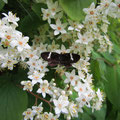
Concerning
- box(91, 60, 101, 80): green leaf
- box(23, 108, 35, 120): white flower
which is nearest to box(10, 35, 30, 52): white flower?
box(23, 108, 35, 120): white flower

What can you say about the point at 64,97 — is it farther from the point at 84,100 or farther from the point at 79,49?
the point at 79,49

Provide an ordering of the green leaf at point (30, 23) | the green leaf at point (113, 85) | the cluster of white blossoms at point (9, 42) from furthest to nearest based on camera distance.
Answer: the green leaf at point (113, 85)
the green leaf at point (30, 23)
the cluster of white blossoms at point (9, 42)

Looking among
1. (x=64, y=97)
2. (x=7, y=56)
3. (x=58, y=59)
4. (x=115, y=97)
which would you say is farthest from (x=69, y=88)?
(x=115, y=97)

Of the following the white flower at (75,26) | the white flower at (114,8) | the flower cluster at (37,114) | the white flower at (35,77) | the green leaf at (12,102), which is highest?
Result: the white flower at (114,8)

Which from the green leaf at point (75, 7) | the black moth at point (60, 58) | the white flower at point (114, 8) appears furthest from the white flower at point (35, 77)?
the white flower at point (114, 8)

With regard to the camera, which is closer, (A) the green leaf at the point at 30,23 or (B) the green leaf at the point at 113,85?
(A) the green leaf at the point at 30,23

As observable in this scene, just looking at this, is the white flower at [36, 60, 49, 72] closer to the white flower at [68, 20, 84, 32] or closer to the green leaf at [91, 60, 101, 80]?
the white flower at [68, 20, 84, 32]

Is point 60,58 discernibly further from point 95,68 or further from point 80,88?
point 95,68

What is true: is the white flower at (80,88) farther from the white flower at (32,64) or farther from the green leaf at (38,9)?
the green leaf at (38,9)
